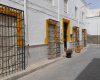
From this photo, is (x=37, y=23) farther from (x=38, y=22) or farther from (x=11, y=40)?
(x=11, y=40)

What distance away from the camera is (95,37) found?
74.6ft

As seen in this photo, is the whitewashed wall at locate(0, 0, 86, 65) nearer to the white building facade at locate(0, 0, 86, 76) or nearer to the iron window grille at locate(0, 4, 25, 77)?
the white building facade at locate(0, 0, 86, 76)

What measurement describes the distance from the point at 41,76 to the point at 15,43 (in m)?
1.79

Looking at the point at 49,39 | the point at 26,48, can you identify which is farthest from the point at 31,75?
the point at 49,39

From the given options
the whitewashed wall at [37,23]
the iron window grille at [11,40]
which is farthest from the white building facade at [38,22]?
the iron window grille at [11,40]

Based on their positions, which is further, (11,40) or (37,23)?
(37,23)

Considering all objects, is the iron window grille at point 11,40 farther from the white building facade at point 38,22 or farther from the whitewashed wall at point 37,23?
the whitewashed wall at point 37,23

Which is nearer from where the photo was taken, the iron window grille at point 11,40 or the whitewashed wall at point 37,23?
the iron window grille at point 11,40

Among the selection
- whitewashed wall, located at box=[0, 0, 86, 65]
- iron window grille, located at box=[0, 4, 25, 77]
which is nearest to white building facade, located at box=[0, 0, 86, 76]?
whitewashed wall, located at box=[0, 0, 86, 65]

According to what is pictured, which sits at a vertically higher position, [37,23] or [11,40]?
[37,23]

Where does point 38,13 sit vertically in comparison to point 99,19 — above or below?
below

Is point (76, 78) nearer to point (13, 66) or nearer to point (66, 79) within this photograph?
point (66, 79)

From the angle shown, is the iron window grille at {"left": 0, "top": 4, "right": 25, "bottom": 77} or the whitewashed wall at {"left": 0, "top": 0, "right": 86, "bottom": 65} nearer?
the iron window grille at {"left": 0, "top": 4, "right": 25, "bottom": 77}

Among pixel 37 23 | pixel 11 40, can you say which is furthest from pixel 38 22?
pixel 11 40
